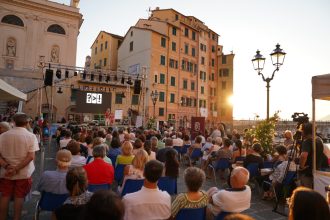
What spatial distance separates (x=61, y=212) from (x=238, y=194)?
2084 millimetres

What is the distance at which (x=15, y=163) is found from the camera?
13.7 ft

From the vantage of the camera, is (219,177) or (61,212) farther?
(219,177)

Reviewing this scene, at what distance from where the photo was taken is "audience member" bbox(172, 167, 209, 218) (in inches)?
127

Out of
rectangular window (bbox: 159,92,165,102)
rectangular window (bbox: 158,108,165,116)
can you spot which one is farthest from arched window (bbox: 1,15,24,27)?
rectangular window (bbox: 158,108,165,116)

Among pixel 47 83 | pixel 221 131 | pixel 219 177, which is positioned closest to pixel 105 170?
pixel 219 177

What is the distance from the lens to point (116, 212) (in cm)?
184

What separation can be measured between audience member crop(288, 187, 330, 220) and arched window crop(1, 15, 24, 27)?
3703cm

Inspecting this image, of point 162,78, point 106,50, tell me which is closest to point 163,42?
point 162,78

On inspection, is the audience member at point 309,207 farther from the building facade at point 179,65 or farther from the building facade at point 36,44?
the building facade at point 179,65

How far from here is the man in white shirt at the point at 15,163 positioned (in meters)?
4.11

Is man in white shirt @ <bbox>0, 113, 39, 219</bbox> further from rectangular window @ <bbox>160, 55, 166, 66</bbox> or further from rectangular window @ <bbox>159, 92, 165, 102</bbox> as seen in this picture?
rectangular window @ <bbox>160, 55, 166, 66</bbox>

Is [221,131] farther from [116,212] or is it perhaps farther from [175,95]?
[175,95]

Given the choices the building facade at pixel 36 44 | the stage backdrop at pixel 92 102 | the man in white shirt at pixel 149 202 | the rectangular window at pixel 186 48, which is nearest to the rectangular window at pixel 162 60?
the rectangular window at pixel 186 48

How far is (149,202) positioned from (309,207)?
5.63ft
